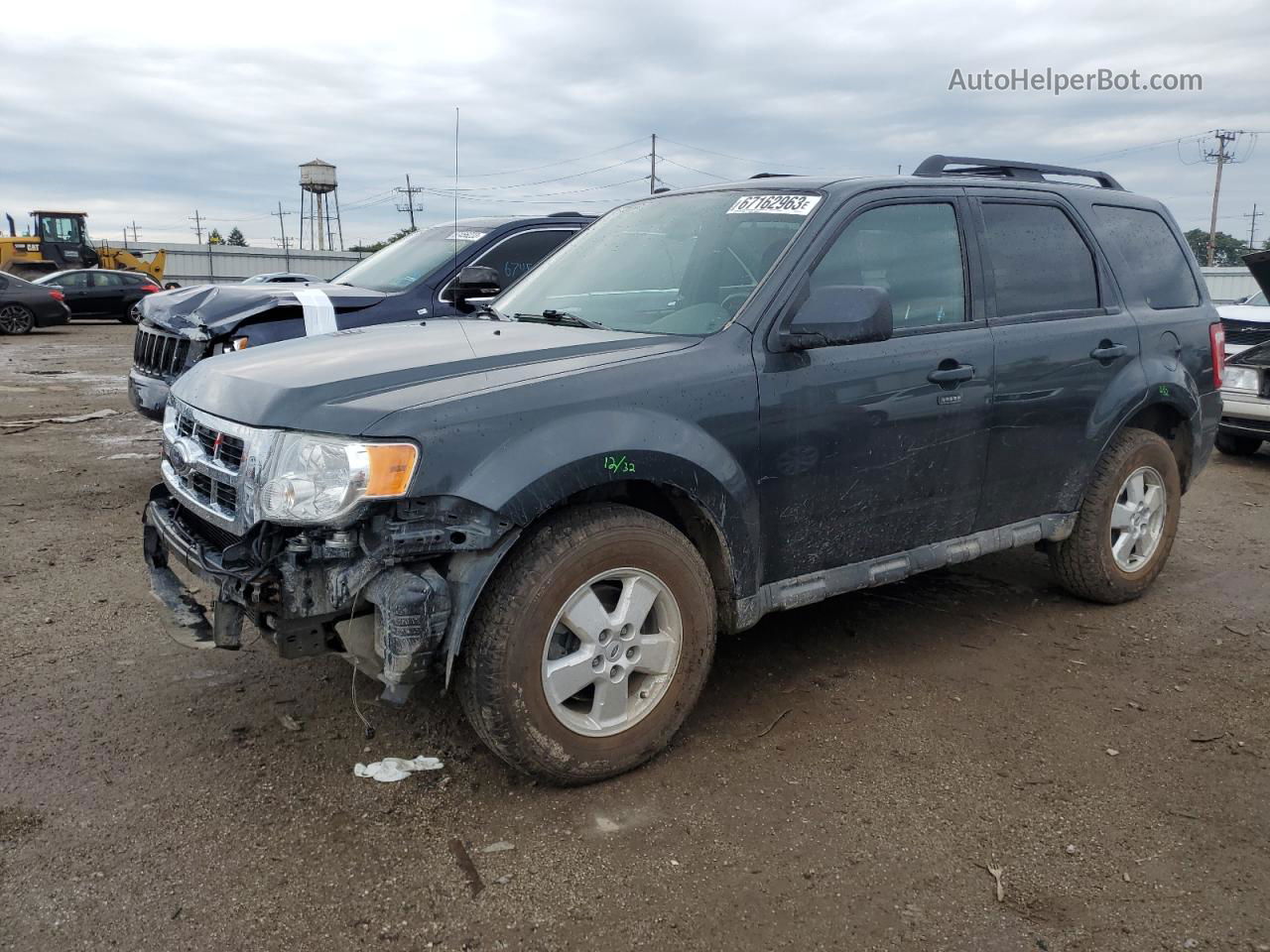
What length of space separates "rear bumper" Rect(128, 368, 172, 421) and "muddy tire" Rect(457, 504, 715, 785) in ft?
13.7

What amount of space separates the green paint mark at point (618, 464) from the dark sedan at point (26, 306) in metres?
22.9

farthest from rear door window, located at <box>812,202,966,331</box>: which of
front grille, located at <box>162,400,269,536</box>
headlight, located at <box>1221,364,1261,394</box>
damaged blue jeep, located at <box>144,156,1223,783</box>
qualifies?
headlight, located at <box>1221,364,1261,394</box>

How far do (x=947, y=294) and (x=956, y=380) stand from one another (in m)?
0.37

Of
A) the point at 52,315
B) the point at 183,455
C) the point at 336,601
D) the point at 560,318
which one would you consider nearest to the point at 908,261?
the point at 560,318

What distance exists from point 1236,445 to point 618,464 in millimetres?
8349

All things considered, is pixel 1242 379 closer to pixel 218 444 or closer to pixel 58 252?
pixel 218 444

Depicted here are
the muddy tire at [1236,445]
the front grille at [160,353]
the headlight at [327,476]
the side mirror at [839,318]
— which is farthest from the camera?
the muddy tire at [1236,445]

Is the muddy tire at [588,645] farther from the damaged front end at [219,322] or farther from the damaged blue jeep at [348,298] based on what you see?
the damaged front end at [219,322]

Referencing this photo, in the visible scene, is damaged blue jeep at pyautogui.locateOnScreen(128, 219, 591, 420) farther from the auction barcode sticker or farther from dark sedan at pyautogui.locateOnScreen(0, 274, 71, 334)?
dark sedan at pyautogui.locateOnScreen(0, 274, 71, 334)

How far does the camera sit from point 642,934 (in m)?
2.43

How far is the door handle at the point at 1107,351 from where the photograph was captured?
4320 mm

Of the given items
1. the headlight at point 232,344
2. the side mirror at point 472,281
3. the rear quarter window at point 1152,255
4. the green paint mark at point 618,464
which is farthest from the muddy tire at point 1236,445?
the headlight at point 232,344

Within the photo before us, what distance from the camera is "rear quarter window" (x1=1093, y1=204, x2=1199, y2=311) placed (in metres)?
4.68

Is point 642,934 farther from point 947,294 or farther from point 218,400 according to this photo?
point 947,294
